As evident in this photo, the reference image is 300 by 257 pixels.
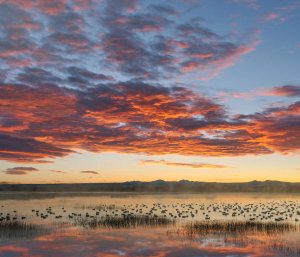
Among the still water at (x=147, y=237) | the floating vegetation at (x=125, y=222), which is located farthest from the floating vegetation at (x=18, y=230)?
the floating vegetation at (x=125, y=222)

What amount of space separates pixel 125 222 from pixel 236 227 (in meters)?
10.3

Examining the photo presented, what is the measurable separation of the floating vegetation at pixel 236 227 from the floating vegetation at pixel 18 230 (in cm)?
1190

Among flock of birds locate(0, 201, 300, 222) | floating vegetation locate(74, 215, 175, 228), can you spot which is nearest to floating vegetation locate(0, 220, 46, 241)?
flock of birds locate(0, 201, 300, 222)

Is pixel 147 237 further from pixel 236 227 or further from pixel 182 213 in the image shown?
pixel 182 213

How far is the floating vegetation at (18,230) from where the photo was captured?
87.6 feet

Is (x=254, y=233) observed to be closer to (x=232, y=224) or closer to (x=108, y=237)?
(x=232, y=224)

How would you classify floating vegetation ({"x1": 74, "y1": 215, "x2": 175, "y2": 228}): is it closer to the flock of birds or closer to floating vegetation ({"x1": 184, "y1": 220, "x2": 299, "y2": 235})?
the flock of birds

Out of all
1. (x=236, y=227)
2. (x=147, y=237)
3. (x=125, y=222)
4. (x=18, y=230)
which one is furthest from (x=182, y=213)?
(x=18, y=230)

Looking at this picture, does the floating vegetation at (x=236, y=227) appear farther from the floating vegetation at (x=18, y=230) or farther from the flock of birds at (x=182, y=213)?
the floating vegetation at (x=18, y=230)

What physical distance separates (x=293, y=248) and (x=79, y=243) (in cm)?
1331

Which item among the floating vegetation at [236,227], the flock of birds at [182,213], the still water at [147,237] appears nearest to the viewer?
the still water at [147,237]

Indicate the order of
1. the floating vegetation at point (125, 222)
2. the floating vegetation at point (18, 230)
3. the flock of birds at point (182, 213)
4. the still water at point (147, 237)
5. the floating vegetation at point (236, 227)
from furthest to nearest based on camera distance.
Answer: the flock of birds at point (182, 213) < the floating vegetation at point (125, 222) < the floating vegetation at point (236, 227) < the floating vegetation at point (18, 230) < the still water at point (147, 237)

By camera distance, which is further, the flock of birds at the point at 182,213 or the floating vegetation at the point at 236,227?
the flock of birds at the point at 182,213

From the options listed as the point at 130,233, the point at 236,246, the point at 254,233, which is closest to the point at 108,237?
the point at 130,233
